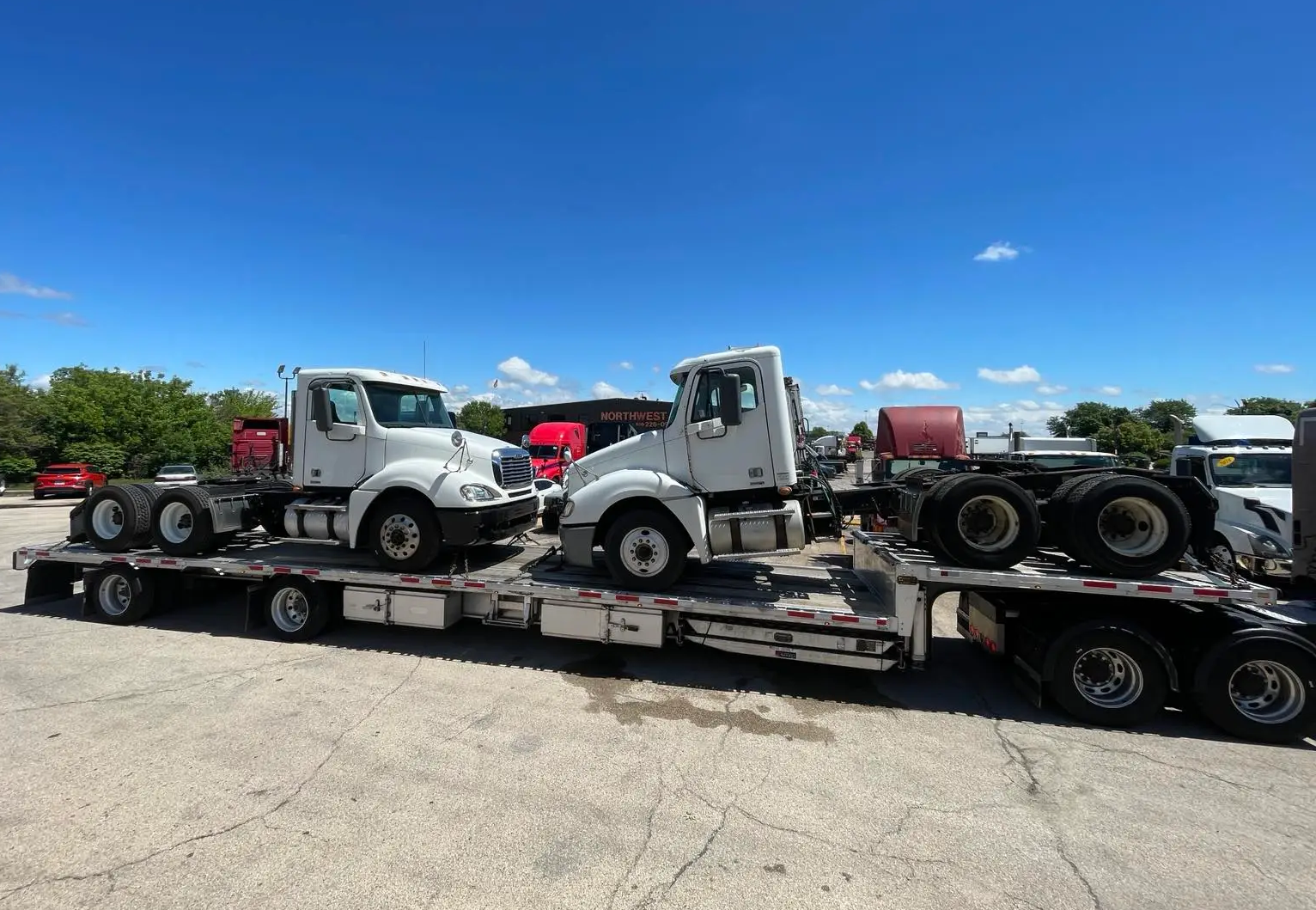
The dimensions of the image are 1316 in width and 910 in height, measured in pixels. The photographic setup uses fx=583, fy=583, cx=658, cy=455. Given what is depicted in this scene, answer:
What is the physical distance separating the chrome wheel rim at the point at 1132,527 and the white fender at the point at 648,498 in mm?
3480

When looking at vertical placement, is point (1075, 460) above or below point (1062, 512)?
above

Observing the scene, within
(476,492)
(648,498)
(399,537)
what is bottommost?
(399,537)

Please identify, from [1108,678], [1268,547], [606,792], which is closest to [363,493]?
[606,792]

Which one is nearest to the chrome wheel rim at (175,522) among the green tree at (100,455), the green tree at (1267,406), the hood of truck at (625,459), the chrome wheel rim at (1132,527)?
the hood of truck at (625,459)

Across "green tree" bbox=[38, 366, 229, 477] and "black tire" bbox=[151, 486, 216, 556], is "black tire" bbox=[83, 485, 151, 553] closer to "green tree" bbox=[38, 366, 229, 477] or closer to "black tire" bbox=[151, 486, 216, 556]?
"black tire" bbox=[151, 486, 216, 556]

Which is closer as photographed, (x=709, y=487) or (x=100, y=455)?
(x=709, y=487)

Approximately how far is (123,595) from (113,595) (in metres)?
0.15

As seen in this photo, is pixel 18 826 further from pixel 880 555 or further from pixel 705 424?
pixel 880 555

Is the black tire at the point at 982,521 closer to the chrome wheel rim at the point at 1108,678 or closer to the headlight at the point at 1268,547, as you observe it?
the chrome wheel rim at the point at 1108,678

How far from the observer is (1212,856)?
10.8 feet

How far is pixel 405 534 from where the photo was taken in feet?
21.7

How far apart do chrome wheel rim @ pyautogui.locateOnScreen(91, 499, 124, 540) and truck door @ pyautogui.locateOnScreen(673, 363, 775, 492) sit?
24.3ft

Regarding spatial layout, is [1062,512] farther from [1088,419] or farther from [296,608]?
[1088,419]

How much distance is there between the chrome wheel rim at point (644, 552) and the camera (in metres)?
5.97
